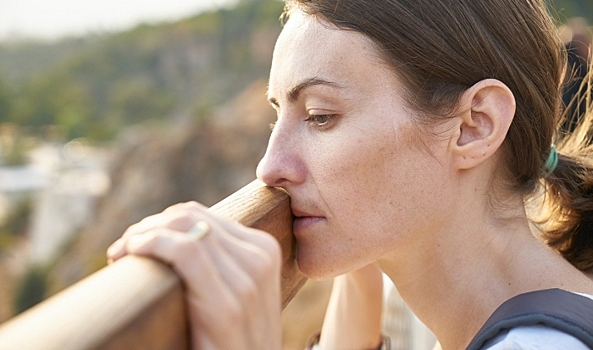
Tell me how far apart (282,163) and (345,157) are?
0.39ft

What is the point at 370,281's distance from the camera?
1885 millimetres

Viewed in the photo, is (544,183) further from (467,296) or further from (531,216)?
(467,296)

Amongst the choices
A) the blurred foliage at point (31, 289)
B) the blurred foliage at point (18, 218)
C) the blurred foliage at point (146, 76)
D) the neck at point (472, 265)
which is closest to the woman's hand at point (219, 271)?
the neck at point (472, 265)

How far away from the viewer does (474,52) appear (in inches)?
52.0

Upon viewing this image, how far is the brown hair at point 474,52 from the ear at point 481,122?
0.02m

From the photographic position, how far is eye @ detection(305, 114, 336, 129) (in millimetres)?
1270

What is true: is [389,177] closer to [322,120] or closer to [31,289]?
[322,120]

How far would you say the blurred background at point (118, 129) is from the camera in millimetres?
24016

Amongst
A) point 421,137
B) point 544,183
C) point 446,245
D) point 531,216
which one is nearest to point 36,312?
point 421,137

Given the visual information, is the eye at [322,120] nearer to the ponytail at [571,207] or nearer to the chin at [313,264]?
the chin at [313,264]

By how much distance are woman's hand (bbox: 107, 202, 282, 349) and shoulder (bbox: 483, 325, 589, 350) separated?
45 cm

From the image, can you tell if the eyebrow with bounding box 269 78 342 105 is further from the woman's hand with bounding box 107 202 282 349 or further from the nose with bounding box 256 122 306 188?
the woman's hand with bounding box 107 202 282 349

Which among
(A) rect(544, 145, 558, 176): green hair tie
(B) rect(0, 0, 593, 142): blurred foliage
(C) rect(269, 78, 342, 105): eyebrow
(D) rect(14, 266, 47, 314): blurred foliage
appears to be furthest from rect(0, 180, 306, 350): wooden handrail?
(B) rect(0, 0, 593, 142): blurred foliage

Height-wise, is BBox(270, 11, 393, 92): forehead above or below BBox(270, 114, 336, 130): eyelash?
above
